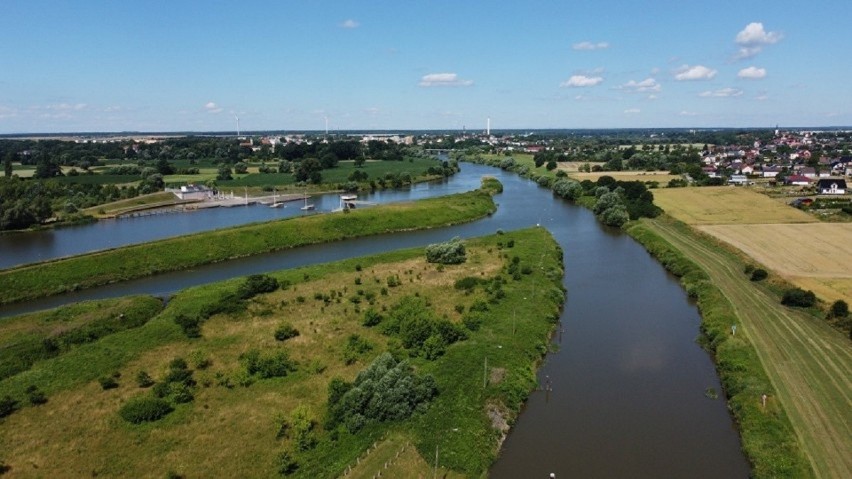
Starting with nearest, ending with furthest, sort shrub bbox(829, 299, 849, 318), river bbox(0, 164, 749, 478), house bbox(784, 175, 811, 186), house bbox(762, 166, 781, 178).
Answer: river bbox(0, 164, 749, 478), shrub bbox(829, 299, 849, 318), house bbox(784, 175, 811, 186), house bbox(762, 166, 781, 178)

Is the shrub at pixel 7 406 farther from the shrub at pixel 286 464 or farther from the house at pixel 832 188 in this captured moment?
the house at pixel 832 188

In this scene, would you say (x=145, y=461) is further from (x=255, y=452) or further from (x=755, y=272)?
(x=755, y=272)

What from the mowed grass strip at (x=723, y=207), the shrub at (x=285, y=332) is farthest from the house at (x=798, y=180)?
the shrub at (x=285, y=332)

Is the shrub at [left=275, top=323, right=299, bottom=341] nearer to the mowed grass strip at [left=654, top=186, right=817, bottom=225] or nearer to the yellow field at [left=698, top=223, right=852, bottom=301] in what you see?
the yellow field at [left=698, top=223, right=852, bottom=301]

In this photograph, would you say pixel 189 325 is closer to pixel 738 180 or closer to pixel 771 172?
pixel 738 180

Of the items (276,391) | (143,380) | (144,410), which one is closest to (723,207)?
(276,391)

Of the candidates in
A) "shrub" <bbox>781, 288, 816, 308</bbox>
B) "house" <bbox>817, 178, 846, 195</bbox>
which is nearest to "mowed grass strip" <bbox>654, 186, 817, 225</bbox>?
"house" <bbox>817, 178, 846, 195</bbox>
